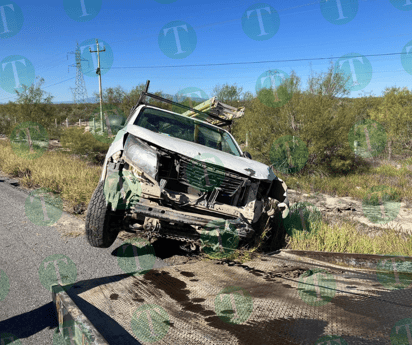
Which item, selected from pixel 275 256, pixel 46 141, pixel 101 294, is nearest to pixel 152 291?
pixel 101 294

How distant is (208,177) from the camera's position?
11.5 ft

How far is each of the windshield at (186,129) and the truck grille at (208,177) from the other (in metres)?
1.28

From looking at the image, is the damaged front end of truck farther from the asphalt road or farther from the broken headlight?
the asphalt road

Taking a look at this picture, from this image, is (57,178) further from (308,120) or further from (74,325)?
(308,120)

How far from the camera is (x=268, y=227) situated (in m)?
4.27

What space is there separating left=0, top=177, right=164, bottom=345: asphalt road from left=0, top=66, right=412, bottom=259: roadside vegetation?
141cm

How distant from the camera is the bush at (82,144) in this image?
1384 centimetres

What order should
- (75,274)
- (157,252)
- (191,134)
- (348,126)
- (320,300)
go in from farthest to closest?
(348,126) < (191,134) < (157,252) < (75,274) < (320,300)

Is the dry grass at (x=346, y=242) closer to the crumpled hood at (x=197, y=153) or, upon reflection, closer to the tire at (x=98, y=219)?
the crumpled hood at (x=197, y=153)

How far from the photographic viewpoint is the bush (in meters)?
13.8

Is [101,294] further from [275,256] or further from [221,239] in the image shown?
[275,256]

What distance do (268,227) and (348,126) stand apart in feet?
31.5

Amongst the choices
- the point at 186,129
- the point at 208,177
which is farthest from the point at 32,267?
the point at 186,129

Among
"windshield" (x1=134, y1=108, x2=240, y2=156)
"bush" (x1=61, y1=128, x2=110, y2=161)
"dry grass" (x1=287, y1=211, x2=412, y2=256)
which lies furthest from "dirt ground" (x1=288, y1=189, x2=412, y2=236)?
"bush" (x1=61, y1=128, x2=110, y2=161)
